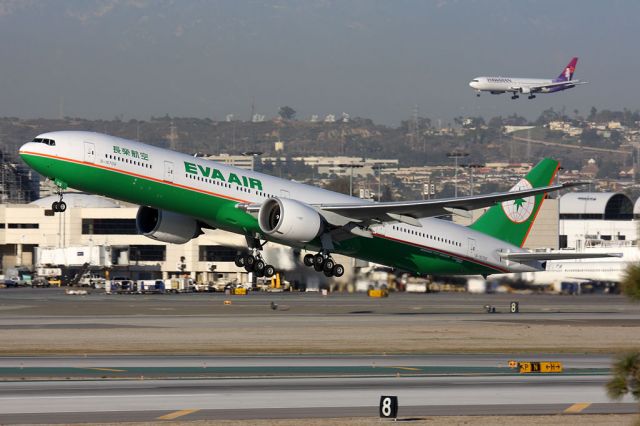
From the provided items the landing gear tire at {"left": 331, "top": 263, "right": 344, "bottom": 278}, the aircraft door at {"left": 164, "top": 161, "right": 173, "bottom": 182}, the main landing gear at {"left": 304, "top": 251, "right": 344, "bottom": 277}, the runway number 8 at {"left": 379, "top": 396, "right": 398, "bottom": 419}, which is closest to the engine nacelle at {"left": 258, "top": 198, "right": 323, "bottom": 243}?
the main landing gear at {"left": 304, "top": 251, "right": 344, "bottom": 277}

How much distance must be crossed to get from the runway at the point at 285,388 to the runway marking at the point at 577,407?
56 millimetres

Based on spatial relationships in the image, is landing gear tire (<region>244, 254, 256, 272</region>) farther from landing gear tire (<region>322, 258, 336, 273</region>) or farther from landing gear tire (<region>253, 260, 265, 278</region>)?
landing gear tire (<region>322, 258, 336, 273</region>)

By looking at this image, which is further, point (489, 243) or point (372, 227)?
point (489, 243)

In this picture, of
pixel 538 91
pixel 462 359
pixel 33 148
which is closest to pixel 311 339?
pixel 462 359

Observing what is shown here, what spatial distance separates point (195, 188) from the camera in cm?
4703

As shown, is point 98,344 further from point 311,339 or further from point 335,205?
point 335,205

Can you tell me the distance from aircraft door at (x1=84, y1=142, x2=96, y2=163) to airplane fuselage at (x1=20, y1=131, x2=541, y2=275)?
1.7 inches

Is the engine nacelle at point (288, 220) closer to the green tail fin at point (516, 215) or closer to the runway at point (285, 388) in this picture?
the runway at point (285, 388)

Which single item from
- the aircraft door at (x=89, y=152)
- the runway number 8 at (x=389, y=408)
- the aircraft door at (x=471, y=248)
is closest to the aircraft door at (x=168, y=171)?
the aircraft door at (x=89, y=152)

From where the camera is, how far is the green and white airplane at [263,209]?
4519 cm

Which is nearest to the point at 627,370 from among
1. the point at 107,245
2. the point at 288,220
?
the point at 288,220

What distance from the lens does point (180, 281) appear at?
349ft

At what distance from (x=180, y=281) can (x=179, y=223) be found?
56075mm

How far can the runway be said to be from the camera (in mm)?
26344
